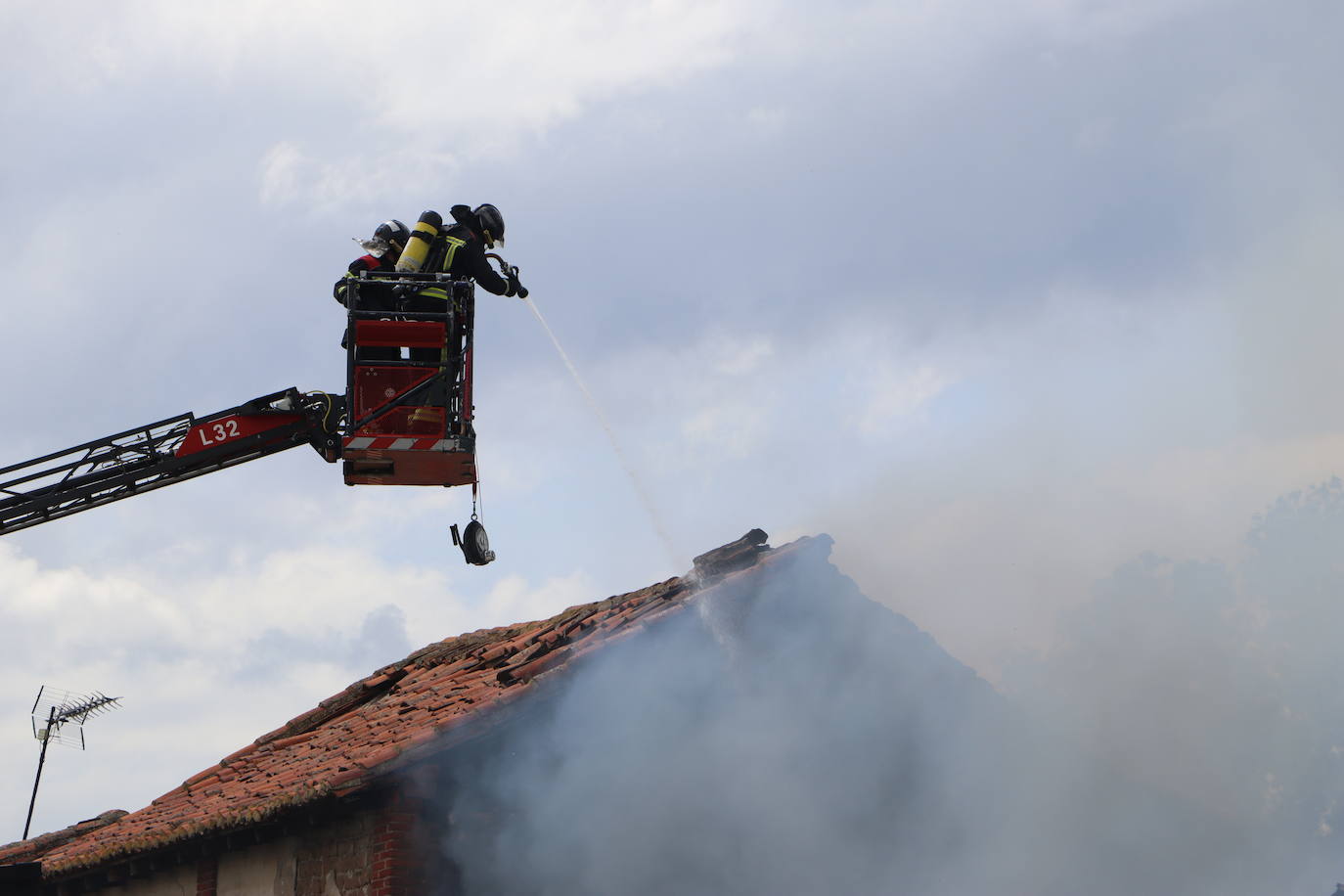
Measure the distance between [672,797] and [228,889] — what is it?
11.9 feet

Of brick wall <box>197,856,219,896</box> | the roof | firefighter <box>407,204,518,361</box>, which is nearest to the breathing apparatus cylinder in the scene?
firefighter <box>407,204,518,361</box>


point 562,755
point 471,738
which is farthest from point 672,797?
point 471,738

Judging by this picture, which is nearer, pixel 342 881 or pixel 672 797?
pixel 342 881

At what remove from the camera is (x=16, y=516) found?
379 inches

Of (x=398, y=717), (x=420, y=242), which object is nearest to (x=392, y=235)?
(x=420, y=242)

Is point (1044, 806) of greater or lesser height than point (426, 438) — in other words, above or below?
below

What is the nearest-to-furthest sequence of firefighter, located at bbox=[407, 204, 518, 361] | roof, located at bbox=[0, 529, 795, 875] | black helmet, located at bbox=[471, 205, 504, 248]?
roof, located at bbox=[0, 529, 795, 875] < firefighter, located at bbox=[407, 204, 518, 361] < black helmet, located at bbox=[471, 205, 504, 248]

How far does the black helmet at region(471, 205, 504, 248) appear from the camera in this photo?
10.4 meters

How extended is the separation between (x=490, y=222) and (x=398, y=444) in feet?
6.65

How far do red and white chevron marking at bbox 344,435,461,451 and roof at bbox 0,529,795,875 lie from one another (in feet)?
6.13

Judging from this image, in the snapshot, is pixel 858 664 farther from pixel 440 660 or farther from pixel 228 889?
pixel 228 889

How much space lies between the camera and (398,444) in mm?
9531

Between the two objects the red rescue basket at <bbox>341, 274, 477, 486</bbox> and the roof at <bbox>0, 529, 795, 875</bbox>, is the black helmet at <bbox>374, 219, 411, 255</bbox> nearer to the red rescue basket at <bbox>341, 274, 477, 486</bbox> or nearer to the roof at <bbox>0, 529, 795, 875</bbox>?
the red rescue basket at <bbox>341, 274, 477, 486</bbox>

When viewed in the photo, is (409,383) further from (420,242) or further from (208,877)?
(208,877)
